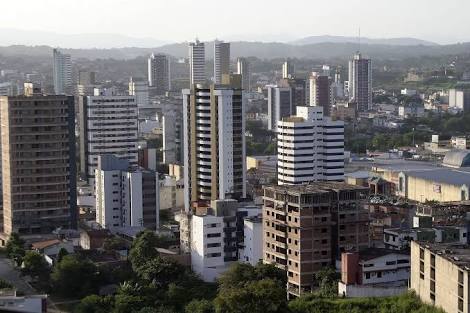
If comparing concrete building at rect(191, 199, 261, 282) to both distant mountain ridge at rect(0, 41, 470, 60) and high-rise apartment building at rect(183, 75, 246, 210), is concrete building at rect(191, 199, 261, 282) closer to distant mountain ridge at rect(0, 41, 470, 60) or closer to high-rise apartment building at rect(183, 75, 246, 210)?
high-rise apartment building at rect(183, 75, 246, 210)

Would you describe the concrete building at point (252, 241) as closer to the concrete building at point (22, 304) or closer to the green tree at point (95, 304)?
the green tree at point (95, 304)

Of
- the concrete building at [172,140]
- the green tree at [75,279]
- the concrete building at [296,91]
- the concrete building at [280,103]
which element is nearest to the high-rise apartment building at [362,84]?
the concrete building at [296,91]

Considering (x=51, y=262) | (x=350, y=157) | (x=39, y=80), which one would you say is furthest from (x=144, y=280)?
(x=39, y=80)

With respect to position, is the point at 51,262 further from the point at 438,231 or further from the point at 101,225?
the point at 438,231

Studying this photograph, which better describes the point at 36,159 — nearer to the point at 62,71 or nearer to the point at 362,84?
the point at 362,84

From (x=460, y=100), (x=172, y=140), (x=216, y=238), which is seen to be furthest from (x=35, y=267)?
(x=460, y=100)

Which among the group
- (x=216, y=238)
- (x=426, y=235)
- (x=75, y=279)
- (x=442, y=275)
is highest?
(x=442, y=275)

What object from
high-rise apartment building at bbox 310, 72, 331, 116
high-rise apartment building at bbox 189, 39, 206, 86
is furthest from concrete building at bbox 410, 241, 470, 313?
high-rise apartment building at bbox 189, 39, 206, 86
